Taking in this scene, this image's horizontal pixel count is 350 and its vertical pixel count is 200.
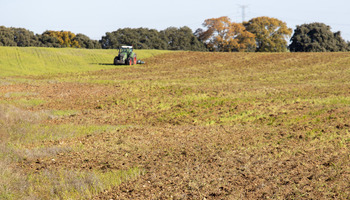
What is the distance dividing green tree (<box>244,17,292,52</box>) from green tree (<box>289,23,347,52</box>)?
1841 mm

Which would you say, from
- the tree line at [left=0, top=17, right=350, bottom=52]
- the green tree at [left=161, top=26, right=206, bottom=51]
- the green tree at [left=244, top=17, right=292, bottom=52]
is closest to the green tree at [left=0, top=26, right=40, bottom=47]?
the tree line at [left=0, top=17, right=350, bottom=52]

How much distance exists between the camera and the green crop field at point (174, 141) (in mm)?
8461

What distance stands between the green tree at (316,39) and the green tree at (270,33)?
1841mm

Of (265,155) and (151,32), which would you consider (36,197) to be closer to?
(265,155)

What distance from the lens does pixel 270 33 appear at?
74.6 metres

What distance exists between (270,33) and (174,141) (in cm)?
6602

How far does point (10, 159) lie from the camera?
1072 centimetres

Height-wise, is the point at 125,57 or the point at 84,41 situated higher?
the point at 84,41

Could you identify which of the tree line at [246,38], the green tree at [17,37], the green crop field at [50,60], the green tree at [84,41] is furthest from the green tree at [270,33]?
the green tree at [17,37]

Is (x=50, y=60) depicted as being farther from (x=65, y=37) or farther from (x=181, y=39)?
(x=181, y=39)

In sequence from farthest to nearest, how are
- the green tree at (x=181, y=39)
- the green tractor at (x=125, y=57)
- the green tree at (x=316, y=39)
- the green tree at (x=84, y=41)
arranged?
the green tree at (x=84, y=41), the green tree at (x=181, y=39), the green tree at (x=316, y=39), the green tractor at (x=125, y=57)

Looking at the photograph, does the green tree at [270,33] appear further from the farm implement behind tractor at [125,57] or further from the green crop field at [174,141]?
the green crop field at [174,141]

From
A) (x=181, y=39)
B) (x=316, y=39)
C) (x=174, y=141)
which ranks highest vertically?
(x=181, y=39)

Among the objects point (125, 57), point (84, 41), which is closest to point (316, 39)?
point (125, 57)
